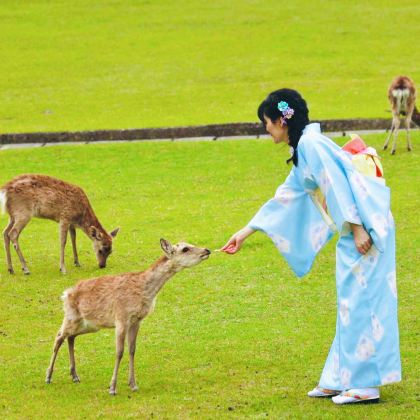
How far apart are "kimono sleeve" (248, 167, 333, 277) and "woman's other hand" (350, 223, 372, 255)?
60 cm

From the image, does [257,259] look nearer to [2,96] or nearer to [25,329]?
[25,329]

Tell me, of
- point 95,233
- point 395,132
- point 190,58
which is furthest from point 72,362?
point 190,58

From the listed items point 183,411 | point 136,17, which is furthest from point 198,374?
point 136,17

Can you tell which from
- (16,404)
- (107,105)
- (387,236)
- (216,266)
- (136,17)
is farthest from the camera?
(136,17)

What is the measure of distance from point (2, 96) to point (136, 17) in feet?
Answer: 33.6

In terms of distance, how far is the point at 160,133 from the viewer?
22062mm

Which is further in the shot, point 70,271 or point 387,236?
point 70,271

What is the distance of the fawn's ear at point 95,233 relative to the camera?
45.4 feet

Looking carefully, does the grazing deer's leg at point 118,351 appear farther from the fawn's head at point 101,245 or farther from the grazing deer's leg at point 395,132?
the grazing deer's leg at point 395,132

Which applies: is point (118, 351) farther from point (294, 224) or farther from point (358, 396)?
point (358, 396)

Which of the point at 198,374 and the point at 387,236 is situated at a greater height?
the point at 387,236

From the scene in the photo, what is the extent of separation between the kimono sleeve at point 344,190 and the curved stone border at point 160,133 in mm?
13971

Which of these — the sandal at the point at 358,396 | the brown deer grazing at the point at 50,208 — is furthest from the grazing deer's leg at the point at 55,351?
the brown deer grazing at the point at 50,208

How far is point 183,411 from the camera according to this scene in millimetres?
8195
